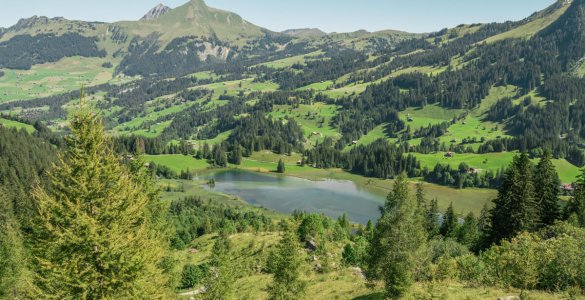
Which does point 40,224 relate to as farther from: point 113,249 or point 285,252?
point 285,252

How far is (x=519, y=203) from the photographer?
224ft

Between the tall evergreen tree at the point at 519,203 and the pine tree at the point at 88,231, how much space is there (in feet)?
215

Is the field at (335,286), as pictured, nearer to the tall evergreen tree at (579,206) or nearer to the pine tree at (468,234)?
the pine tree at (468,234)

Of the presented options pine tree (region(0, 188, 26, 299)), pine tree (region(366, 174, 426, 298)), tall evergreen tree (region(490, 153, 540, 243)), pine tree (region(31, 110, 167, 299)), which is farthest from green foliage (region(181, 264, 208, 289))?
pine tree (region(31, 110, 167, 299))

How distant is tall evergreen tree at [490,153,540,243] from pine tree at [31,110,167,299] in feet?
215

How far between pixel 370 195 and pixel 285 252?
164745 mm

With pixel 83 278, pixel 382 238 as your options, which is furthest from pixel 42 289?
pixel 382 238

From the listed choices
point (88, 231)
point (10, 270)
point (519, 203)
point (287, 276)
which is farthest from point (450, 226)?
point (88, 231)

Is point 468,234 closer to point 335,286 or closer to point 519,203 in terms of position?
point 519,203

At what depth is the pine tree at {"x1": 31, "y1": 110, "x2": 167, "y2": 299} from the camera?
20391 millimetres

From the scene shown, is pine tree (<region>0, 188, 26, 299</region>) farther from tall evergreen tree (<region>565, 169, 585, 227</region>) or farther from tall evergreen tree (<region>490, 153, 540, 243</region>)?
tall evergreen tree (<region>565, 169, 585, 227</region>)

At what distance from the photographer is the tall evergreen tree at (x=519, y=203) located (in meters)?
67.9

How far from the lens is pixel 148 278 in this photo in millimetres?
22594

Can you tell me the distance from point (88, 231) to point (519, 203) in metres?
69.4
